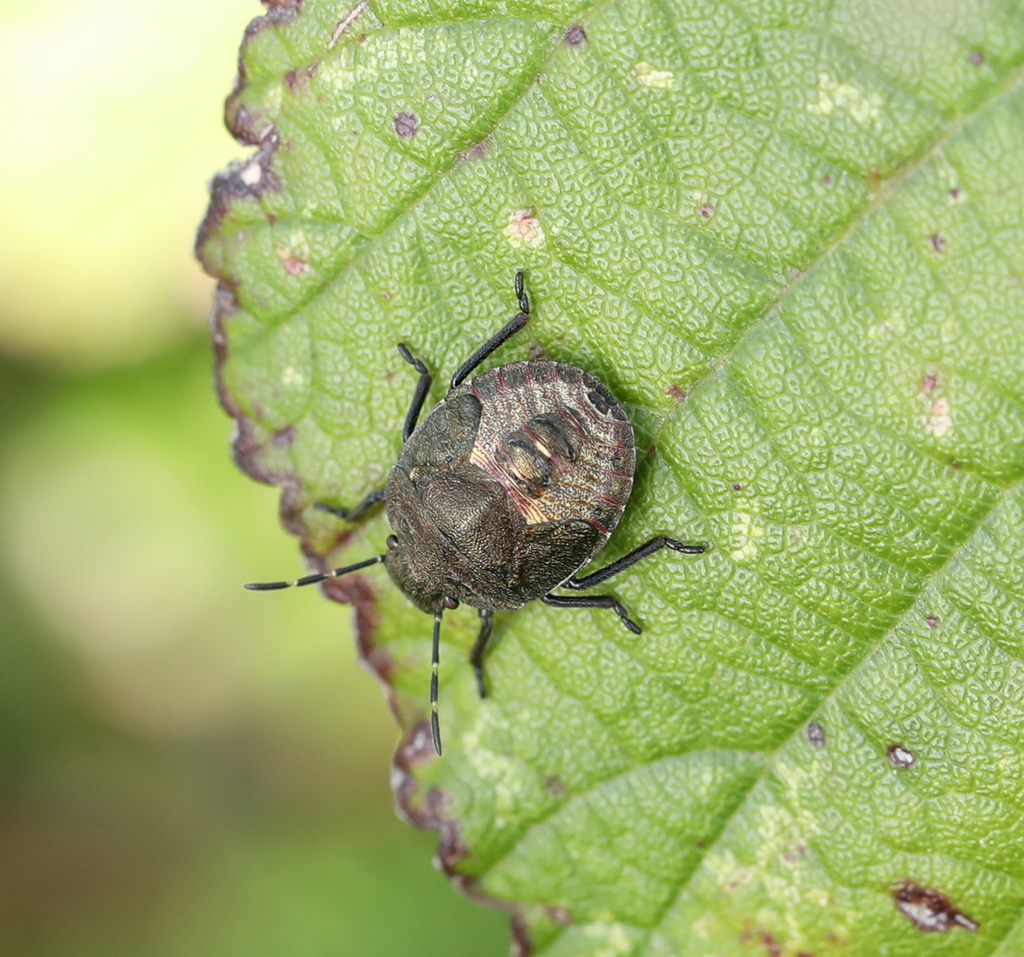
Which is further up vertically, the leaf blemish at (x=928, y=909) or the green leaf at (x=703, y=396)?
the green leaf at (x=703, y=396)

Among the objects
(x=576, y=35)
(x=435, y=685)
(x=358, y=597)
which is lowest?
(x=435, y=685)

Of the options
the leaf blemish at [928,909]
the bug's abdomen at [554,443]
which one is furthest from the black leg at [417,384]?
the leaf blemish at [928,909]

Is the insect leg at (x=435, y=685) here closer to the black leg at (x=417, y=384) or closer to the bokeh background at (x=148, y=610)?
the black leg at (x=417, y=384)

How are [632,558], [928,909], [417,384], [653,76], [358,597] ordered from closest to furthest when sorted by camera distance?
[653,76]
[928,909]
[632,558]
[417,384]
[358,597]

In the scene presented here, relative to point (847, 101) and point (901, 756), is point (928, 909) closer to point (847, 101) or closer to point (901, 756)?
point (901, 756)

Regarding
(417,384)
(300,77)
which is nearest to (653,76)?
(300,77)

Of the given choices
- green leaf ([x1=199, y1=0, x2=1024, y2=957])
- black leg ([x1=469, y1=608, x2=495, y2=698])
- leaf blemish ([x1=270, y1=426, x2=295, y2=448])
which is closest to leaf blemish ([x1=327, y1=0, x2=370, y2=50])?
green leaf ([x1=199, y1=0, x2=1024, y2=957])

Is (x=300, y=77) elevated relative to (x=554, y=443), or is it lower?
elevated
